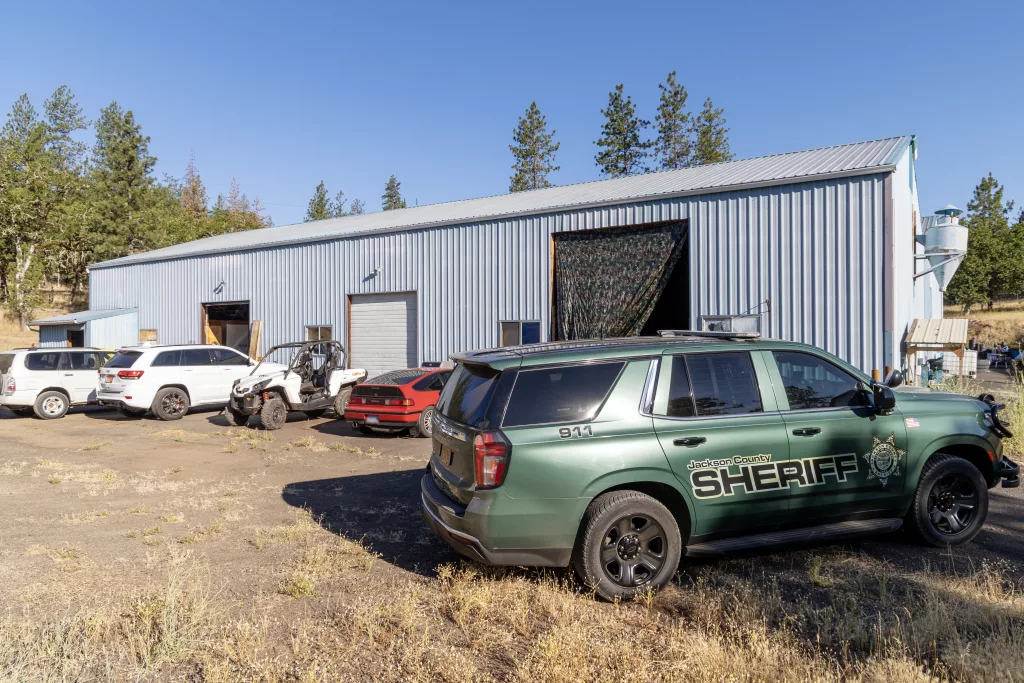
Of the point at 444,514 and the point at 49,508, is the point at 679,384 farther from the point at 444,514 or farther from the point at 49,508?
the point at 49,508

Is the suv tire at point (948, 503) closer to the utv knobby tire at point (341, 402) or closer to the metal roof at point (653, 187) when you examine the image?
the metal roof at point (653, 187)

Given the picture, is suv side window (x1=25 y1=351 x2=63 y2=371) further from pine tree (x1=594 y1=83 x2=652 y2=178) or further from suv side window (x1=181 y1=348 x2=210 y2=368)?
pine tree (x1=594 y1=83 x2=652 y2=178)

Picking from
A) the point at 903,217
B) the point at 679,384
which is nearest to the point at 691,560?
the point at 679,384

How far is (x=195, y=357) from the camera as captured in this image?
15930 mm

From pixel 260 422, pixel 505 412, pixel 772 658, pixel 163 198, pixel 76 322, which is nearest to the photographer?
pixel 772 658

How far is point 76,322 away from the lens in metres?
25.3

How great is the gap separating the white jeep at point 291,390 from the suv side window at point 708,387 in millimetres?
10099

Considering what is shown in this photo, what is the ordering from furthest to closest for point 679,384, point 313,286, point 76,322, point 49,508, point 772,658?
point 76,322 < point 313,286 < point 49,508 < point 679,384 < point 772,658

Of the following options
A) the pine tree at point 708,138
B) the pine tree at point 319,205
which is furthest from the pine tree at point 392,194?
the pine tree at point 708,138

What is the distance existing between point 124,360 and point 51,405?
8.09 feet

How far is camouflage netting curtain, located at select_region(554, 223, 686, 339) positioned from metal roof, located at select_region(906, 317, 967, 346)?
5657 mm

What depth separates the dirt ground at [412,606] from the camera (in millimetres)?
3523

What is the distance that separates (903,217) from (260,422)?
50.9 feet

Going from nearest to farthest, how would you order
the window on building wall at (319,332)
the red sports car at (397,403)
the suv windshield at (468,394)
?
1. the suv windshield at (468,394)
2. the red sports car at (397,403)
3. the window on building wall at (319,332)
